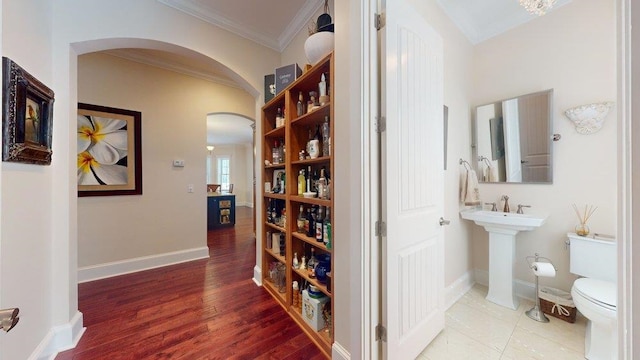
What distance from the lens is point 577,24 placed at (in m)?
1.96

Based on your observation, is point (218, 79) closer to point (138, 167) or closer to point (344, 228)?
point (138, 167)

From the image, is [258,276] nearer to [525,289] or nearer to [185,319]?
[185,319]

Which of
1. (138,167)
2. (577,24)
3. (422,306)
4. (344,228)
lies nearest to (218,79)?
(138,167)

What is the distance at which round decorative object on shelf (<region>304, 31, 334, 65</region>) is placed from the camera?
166 centimetres

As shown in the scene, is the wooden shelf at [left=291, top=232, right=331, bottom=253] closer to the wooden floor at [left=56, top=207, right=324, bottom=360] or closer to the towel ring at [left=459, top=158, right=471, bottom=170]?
the wooden floor at [left=56, top=207, right=324, bottom=360]

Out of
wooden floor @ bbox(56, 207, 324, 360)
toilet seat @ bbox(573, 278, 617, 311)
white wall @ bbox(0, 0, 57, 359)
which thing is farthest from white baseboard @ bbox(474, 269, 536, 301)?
white wall @ bbox(0, 0, 57, 359)

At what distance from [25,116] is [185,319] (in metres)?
1.74

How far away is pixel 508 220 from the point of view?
201cm

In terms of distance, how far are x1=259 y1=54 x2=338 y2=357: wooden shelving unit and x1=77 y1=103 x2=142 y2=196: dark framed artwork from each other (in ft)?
5.92

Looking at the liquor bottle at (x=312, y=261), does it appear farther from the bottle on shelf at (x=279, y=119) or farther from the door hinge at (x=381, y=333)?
the bottle on shelf at (x=279, y=119)

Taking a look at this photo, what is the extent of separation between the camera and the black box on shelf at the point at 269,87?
95.5 inches

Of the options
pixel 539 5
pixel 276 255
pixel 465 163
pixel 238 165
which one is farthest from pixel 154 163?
pixel 238 165

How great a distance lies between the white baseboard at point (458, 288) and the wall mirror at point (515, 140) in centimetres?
106

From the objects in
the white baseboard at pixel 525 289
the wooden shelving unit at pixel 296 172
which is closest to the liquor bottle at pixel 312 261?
the wooden shelving unit at pixel 296 172
